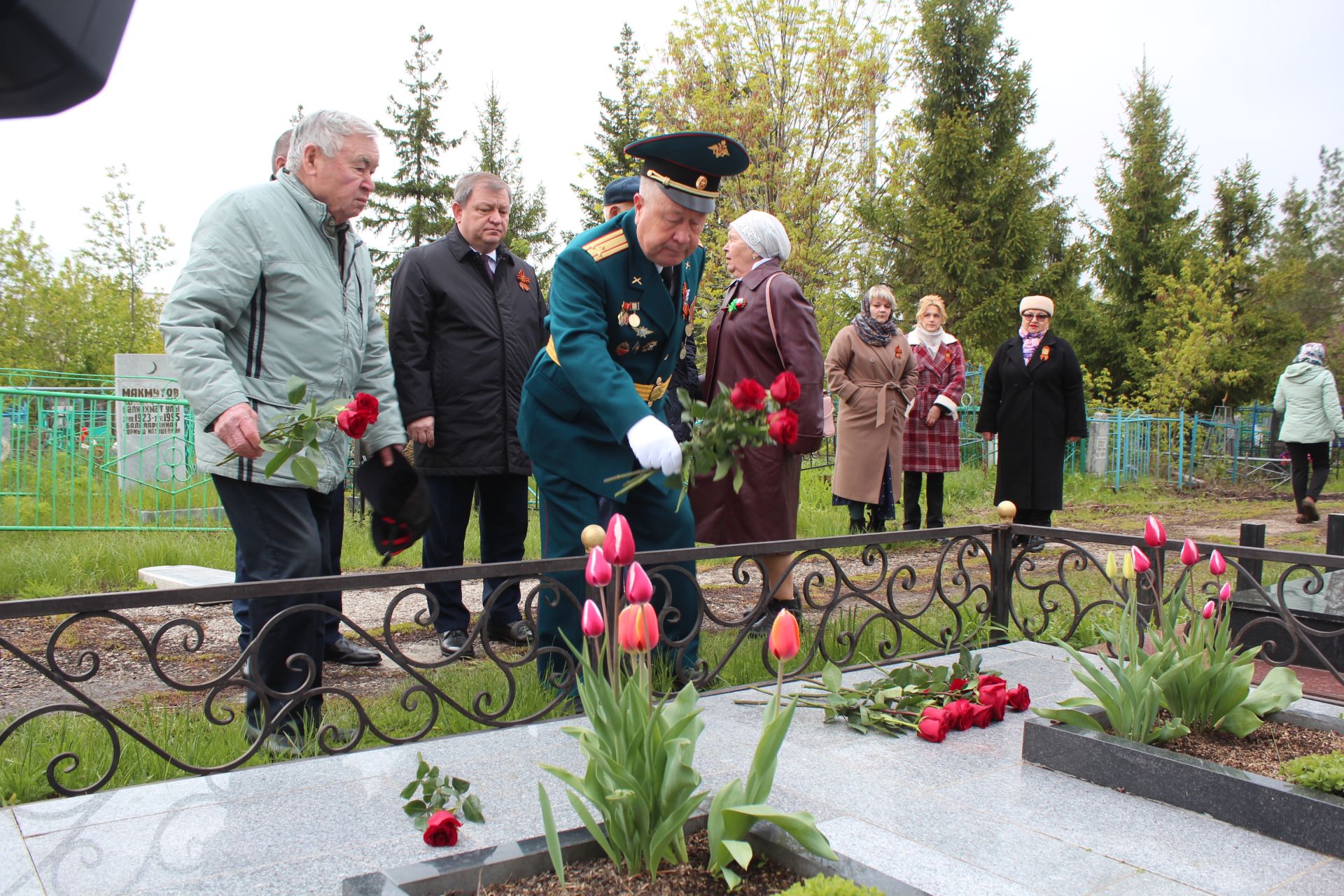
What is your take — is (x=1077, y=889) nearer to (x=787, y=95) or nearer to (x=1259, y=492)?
(x=1259, y=492)

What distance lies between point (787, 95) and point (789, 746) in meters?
17.4

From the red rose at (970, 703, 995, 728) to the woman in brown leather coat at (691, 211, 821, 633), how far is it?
1538 mm

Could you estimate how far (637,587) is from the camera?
196 centimetres

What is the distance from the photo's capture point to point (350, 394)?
11.6ft

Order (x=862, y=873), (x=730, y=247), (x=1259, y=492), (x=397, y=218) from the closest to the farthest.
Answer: (x=862, y=873), (x=730, y=247), (x=1259, y=492), (x=397, y=218)

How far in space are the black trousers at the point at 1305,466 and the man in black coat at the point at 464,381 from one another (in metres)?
10.5

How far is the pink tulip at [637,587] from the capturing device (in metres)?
1.95

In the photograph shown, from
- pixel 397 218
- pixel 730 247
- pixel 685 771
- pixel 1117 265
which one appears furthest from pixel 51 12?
pixel 1117 265

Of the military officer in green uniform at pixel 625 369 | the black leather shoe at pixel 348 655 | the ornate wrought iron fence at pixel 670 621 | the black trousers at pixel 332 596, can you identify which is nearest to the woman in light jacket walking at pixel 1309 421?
the ornate wrought iron fence at pixel 670 621

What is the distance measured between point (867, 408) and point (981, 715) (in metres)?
4.57

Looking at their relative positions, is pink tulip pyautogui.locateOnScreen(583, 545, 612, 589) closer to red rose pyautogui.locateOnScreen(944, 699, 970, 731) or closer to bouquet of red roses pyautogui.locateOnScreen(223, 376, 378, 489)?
bouquet of red roses pyautogui.locateOnScreen(223, 376, 378, 489)

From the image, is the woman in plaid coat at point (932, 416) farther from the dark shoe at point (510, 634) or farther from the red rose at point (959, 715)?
the red rose at point (959, 715)

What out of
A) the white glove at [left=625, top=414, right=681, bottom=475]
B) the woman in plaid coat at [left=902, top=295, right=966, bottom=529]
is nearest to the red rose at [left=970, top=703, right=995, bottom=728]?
the white glove at [left=625, top=414, right=681, bottom=475]

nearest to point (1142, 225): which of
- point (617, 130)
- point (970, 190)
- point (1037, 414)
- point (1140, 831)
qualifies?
point (970, 190)
